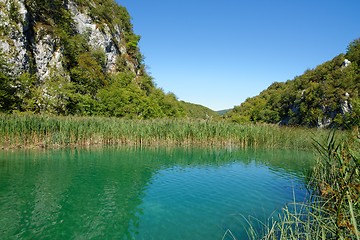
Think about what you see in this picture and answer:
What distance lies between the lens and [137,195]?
7699 mm

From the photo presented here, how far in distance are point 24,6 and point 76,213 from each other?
89.6 feet

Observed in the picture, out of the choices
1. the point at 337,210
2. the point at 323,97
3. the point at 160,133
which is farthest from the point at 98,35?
the point at 337,210

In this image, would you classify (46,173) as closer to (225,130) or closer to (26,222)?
(26,222)

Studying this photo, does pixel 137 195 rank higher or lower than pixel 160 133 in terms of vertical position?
→ lower

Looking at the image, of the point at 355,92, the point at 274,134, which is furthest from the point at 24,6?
the point at 355,92

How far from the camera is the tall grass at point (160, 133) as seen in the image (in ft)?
55.2

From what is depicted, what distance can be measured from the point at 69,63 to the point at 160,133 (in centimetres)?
2010

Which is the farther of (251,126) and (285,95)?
(285,95)

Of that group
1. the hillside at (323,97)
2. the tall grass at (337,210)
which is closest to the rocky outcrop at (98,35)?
the hillside at (323,97)

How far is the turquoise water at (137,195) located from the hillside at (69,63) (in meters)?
13.0

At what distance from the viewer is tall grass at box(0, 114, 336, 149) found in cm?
1681

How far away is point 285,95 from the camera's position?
5459 centimetres

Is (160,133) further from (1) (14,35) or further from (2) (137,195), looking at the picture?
(1) (14,35)

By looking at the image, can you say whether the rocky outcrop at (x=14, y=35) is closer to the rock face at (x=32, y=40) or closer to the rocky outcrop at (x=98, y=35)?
the rock face at (x=32, y=40)
